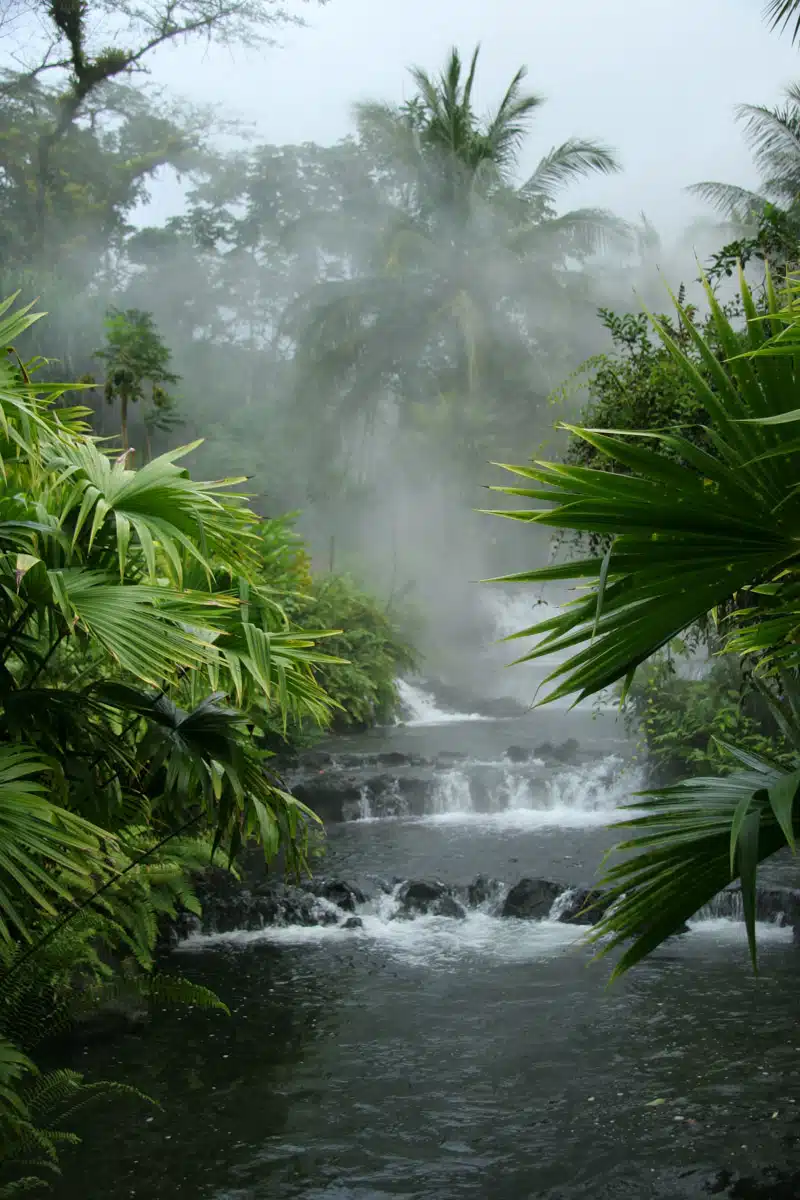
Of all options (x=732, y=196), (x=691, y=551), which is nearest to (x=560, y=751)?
(x=691, y=551)

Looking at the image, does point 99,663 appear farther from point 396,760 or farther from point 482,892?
point 396,760

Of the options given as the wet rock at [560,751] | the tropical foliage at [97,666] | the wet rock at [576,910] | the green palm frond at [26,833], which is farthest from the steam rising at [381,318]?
the green palm frond at [26,833]

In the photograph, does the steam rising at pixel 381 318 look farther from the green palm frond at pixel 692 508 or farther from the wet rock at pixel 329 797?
the green palm frond at pixel 692 508

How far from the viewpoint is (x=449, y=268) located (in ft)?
76.6

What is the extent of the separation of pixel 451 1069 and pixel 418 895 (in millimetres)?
2901

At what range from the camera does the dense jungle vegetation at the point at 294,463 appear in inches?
73.6

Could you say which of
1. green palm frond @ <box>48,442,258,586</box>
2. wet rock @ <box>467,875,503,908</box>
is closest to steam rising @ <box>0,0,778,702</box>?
wet rock @ <box>467,875,503,908</box>

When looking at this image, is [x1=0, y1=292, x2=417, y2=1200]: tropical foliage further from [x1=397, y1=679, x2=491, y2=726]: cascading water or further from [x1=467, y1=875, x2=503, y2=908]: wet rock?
[x1=397, y1=679, x2=491, y2=726]: cascading water

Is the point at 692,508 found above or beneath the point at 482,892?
above

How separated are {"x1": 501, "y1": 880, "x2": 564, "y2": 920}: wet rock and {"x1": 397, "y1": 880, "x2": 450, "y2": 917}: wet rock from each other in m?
0.52

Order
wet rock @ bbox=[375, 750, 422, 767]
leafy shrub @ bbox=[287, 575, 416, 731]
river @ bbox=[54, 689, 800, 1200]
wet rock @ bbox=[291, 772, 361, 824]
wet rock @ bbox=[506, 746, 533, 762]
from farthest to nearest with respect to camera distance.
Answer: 1. leafy shrub @ bbox=[287, 575, 416, 731]
2. wet rock @ bbox=[506, 746, 533, 762]
3. wet rock @ bbox=[375, 750, 422, 767]
4. wet rock @ bbox=[291, 772, 361, 824]
5. river @ bbox=[54, 689, 800, 1200]

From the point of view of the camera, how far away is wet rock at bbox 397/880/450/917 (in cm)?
813

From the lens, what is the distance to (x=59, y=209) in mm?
20609

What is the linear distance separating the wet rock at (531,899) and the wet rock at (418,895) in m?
0.52
